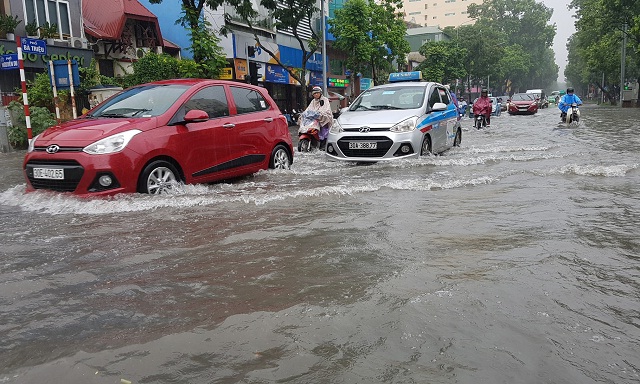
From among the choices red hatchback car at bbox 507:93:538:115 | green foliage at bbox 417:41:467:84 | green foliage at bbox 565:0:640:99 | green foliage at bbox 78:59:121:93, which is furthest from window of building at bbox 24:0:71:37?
green foliage at bbox 417:41:467:84

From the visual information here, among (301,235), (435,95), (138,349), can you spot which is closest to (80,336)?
(138,349)

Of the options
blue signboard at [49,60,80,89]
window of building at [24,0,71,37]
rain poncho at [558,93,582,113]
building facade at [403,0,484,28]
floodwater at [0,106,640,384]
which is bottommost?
floodwater at [0,106,640,384]

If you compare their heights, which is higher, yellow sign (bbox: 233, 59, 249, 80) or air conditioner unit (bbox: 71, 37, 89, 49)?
air conditioner unit (bbox: 71, 37, 89, 49)

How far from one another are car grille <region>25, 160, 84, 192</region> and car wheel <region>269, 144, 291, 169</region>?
331 centimetres

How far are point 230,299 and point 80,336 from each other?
0.83 meters

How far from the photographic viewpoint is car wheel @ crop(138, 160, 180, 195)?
6047 mm

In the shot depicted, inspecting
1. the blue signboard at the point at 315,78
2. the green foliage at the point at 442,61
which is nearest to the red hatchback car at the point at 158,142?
the blue signboard at the point at 315,78

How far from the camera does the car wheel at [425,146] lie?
9.57 metres

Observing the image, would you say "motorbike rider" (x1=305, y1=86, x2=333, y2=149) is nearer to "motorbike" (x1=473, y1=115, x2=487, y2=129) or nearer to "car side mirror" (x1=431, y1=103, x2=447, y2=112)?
"car side mirror" (x1=431, y1=103, x2=447, y2=112)

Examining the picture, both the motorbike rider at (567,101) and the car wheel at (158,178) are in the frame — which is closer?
the car wheel at (158,178)

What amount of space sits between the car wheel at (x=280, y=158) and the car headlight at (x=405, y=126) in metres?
1.88

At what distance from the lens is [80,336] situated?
2.71 m

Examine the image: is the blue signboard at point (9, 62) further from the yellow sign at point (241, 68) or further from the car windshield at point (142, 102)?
the yellow sign at point (241, 68)

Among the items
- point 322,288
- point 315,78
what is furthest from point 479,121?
point 322,288
